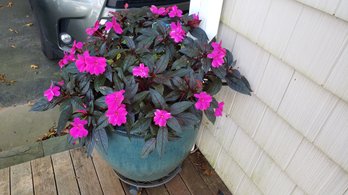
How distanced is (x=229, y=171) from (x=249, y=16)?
0.89 meters

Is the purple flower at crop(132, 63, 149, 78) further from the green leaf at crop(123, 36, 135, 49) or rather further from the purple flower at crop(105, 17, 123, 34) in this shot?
→ the purple flower at crop(105, 17, 123, 34)

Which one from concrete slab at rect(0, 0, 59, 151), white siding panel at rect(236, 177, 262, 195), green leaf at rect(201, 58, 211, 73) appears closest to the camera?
green leaf at rect(201, 58, 211, 73)

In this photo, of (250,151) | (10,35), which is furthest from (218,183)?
(10,35)

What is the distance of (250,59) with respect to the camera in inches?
52.4

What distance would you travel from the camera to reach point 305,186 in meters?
1.20

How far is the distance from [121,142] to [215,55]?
567mm

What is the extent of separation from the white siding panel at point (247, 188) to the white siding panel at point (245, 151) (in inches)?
2.0

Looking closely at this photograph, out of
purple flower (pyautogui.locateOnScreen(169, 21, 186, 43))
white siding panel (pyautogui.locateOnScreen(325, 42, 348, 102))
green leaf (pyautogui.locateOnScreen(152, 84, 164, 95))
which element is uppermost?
white siding panel (pyautogui.locateOnScreen(325, 42, 348, 102))

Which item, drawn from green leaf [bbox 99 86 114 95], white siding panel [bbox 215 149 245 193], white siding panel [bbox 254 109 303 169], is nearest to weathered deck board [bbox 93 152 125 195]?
white siding panel [bbox 215 149 245 193]

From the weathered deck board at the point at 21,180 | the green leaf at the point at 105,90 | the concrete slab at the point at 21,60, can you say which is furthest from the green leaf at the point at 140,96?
the concrete slab at the point at 21,60

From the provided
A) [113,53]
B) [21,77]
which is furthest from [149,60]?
[21,77]

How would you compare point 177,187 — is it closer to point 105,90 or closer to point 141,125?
point 141,125

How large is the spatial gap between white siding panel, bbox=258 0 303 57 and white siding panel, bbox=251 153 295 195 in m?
0.53

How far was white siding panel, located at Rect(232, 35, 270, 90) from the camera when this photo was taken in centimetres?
127
